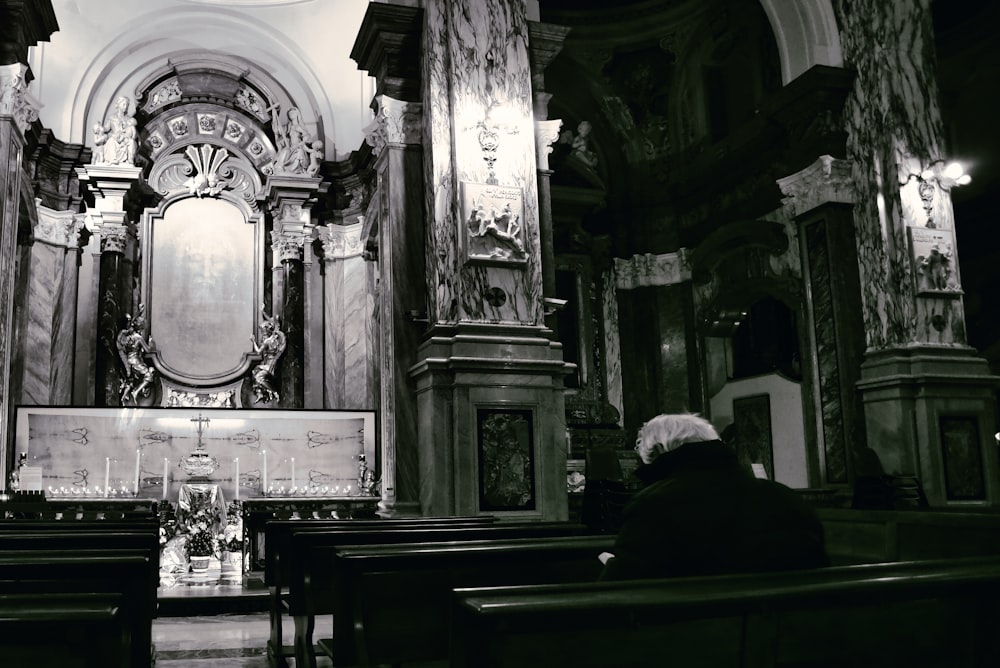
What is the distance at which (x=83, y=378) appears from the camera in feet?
45.1

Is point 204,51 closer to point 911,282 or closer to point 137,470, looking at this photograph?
point 137,470

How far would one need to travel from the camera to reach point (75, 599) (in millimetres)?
2059

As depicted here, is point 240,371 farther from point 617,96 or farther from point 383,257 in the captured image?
point 617,96

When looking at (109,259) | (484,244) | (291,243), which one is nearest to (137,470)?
(109,259)

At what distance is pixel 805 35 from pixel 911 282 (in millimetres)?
3365

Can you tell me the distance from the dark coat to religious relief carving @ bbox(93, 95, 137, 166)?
42.0 ft

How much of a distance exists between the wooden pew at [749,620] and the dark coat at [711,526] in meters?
0.39

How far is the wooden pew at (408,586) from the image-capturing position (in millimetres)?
3332

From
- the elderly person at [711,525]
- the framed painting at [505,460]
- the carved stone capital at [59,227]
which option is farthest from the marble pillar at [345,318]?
the elderly person at [711,525]

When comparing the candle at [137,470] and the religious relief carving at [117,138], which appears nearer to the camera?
the candle at [137,470]

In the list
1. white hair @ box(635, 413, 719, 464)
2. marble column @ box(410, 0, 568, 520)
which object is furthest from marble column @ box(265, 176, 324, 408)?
white hair @ box(635, 413, 719, 464)

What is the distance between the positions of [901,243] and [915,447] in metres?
2.19

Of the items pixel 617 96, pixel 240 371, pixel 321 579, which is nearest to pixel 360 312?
pixel 240 371

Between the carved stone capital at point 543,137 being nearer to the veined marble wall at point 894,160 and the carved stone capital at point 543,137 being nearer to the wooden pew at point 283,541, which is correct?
the veined marble wall at point 894,160
